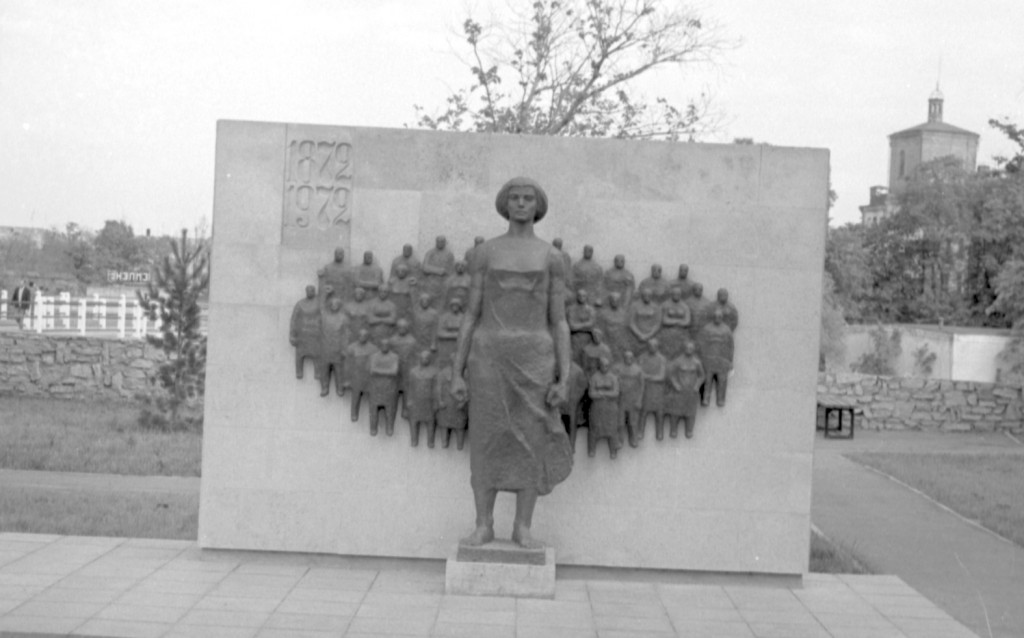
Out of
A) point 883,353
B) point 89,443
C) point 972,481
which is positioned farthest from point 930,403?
point 89,443

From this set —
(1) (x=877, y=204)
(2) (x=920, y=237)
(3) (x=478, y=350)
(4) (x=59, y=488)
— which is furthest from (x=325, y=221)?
(1) (x=877, y=204)

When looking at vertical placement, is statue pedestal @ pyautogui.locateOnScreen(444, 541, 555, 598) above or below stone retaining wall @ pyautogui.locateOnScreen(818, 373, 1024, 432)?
below

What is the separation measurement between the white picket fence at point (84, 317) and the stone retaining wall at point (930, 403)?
13040 millimetres

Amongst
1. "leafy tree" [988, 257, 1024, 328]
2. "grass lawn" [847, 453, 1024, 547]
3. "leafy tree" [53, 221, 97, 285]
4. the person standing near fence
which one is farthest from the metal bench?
"leafy tree" [53, 221, 97, 285]

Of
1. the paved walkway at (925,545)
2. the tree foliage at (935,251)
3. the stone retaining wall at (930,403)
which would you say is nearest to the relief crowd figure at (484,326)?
the paved walkway at (925,545)

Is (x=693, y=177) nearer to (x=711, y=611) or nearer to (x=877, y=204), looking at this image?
(x=711, y=611)

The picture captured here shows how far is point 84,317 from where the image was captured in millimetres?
24359

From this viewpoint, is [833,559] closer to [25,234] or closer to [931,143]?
[25,234]

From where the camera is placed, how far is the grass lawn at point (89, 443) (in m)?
13.3

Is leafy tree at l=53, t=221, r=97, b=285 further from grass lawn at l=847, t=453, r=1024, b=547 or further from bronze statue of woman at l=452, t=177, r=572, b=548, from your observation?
bronze statue of woman at l=452, t=177, r=572, b=548

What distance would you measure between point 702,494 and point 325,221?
314 centimetres

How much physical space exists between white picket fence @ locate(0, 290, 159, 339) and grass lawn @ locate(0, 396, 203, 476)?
15.5 feet

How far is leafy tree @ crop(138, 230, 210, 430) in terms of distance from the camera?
16.3 m

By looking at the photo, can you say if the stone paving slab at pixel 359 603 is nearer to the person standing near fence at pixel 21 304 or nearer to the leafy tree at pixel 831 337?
the person standing near fence at pixel 21 304
